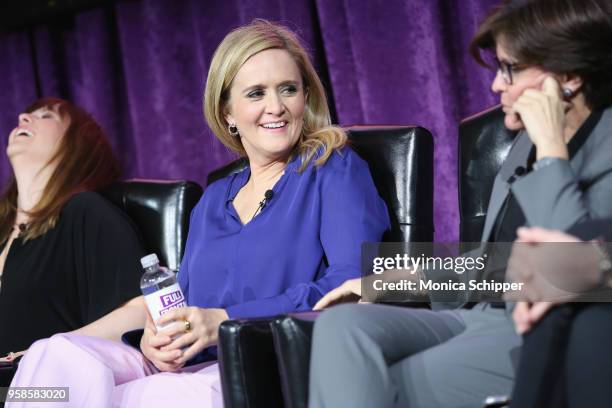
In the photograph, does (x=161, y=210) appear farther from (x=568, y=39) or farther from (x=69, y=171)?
(x=568, y=39)

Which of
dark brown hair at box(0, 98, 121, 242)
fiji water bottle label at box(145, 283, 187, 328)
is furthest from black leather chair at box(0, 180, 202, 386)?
fiji water bottle label at box(145, 283, 187, 328)

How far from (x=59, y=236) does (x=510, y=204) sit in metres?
1.41

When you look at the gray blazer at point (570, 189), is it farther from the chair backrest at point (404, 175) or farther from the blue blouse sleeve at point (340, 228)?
the chair backrest at point (404, 175)

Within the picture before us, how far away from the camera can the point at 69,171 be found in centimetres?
265

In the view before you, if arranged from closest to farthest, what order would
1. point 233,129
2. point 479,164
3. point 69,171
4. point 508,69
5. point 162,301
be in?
point 508,69
point 162,301
point 479,164
point 233,129
point 69,171

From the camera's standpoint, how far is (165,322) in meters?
1.72

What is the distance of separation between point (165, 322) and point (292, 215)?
0.41 m

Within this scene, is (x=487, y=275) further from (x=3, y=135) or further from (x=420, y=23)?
(x=3, y=135)

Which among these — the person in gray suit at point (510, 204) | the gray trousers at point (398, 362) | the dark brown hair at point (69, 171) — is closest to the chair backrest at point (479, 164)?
the person in gray suit at point (510, 204)

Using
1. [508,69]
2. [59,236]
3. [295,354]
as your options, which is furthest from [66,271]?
[508,69]

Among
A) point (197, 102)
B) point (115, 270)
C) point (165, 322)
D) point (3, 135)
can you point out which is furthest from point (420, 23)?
point (3, 135)

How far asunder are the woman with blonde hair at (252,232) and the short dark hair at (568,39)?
54 centimetres

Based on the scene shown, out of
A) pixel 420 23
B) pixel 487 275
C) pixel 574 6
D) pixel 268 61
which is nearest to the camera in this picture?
pixel 574 6

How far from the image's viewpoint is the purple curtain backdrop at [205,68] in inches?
103
